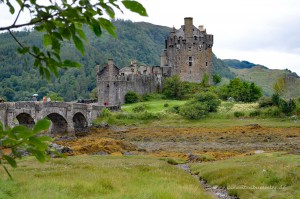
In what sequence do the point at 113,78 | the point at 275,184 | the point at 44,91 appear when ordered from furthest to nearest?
the point at 44,91, the point at 113,78, the point at 275,184

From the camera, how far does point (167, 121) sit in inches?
2766

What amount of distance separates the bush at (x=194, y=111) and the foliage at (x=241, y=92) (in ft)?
49.9

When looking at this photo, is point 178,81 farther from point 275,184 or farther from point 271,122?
point 275,184

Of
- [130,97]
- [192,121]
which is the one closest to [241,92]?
[192,121]

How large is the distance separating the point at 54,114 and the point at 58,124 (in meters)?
3.60

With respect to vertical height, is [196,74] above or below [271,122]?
above

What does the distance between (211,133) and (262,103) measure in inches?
680

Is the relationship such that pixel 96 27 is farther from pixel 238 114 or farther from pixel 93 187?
pixel 238 114

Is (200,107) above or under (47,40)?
under

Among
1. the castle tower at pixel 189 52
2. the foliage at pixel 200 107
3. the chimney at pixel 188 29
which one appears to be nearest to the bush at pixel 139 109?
the foliage at pixel 200 107

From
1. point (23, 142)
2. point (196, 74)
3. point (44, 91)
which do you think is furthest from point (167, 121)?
point (44, 91)

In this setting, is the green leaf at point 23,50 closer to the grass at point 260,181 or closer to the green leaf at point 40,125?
the green leaf at point 40,125

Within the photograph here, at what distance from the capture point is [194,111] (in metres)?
69.4

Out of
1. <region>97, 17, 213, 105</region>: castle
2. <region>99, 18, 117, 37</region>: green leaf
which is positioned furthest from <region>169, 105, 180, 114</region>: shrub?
<region>99, 18, 117, 37</region>: green leaf
